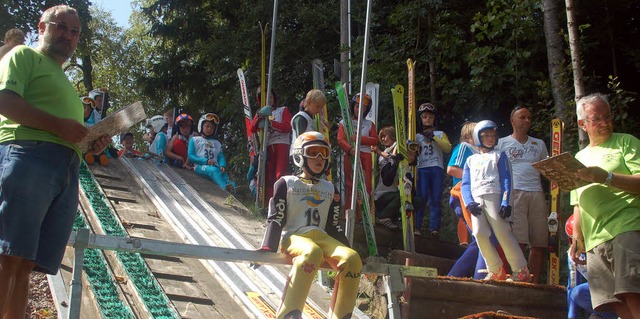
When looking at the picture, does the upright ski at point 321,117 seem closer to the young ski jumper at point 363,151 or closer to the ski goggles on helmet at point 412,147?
the young ski jumper at point 363,151

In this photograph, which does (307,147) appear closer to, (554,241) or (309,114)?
(309,114)

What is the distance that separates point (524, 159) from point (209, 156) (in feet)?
18.3

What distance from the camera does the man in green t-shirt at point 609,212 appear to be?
441 centimetres

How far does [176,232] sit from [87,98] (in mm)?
4483

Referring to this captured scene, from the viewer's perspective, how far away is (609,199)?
468 cm

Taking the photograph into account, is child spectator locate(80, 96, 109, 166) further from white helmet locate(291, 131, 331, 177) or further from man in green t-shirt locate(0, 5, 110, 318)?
man in green t-shirt locate(0, 5, 110, 318)

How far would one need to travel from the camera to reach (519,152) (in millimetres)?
7758

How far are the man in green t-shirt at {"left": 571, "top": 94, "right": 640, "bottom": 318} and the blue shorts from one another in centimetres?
289

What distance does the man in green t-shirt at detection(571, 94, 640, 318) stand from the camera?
4.41m

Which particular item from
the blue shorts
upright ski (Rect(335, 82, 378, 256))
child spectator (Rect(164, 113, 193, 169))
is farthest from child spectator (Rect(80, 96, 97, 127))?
the blue shorts

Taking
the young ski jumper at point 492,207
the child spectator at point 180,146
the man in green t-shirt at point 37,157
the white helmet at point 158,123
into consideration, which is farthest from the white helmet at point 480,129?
the white helmet at point 158,123

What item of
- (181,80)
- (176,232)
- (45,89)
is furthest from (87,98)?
(45,89)

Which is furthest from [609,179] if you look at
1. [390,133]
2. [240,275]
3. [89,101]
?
[89,101]

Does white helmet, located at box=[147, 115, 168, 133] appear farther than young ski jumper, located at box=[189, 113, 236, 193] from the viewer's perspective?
Yes
